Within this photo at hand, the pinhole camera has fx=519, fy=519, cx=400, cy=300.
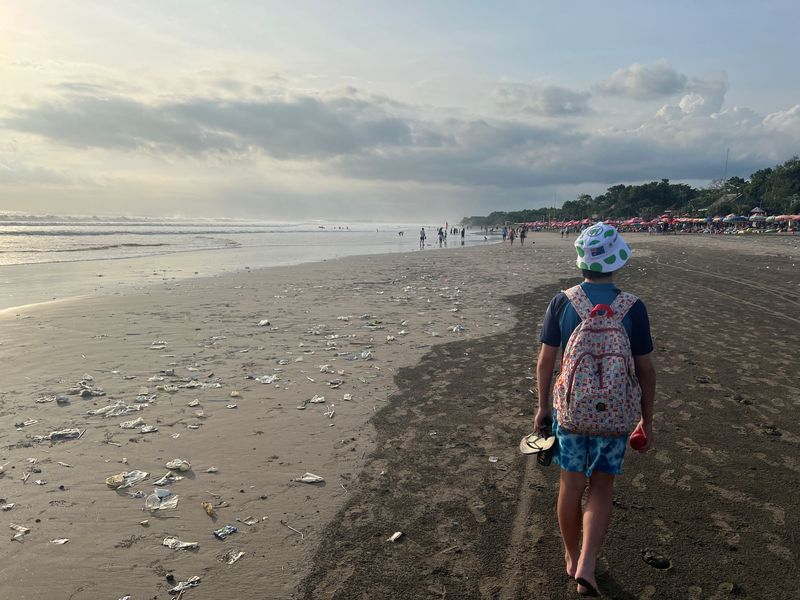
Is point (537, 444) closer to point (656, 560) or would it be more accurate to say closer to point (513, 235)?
point (656, 560)

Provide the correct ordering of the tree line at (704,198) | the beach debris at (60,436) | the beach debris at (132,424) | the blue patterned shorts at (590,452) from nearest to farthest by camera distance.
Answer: the blue patterned shorts at (590,452), the beach debris at (60,436), the beach debris at (132,424), the tree line at (704,198)

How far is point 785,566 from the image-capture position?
358cm

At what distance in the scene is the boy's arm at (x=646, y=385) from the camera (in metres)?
3.13

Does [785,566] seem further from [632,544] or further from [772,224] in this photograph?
[772,224]

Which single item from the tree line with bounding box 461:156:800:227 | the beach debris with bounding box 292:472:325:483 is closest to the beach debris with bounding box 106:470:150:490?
the beach debris with bounding box 292:472:325:483

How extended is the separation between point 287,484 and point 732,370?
7.19 metres

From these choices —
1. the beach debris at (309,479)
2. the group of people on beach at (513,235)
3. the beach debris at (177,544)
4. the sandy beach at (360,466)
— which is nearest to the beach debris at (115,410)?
the sandy beach at (360,466)

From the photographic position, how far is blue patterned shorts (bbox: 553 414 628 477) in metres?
3.12

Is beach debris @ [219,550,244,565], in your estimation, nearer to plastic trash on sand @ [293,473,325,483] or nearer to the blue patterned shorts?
plastic trash on sand @ [293,473,325,483]

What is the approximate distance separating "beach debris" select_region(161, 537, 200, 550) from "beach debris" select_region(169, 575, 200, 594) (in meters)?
0.37

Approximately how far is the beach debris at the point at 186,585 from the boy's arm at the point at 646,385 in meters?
3.05

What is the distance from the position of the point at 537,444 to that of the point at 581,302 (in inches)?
41.0

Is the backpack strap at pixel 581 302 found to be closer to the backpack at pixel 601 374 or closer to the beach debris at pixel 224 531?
the backpack at pixel 601 374

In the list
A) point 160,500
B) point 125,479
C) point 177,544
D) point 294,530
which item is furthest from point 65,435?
point 294,530
